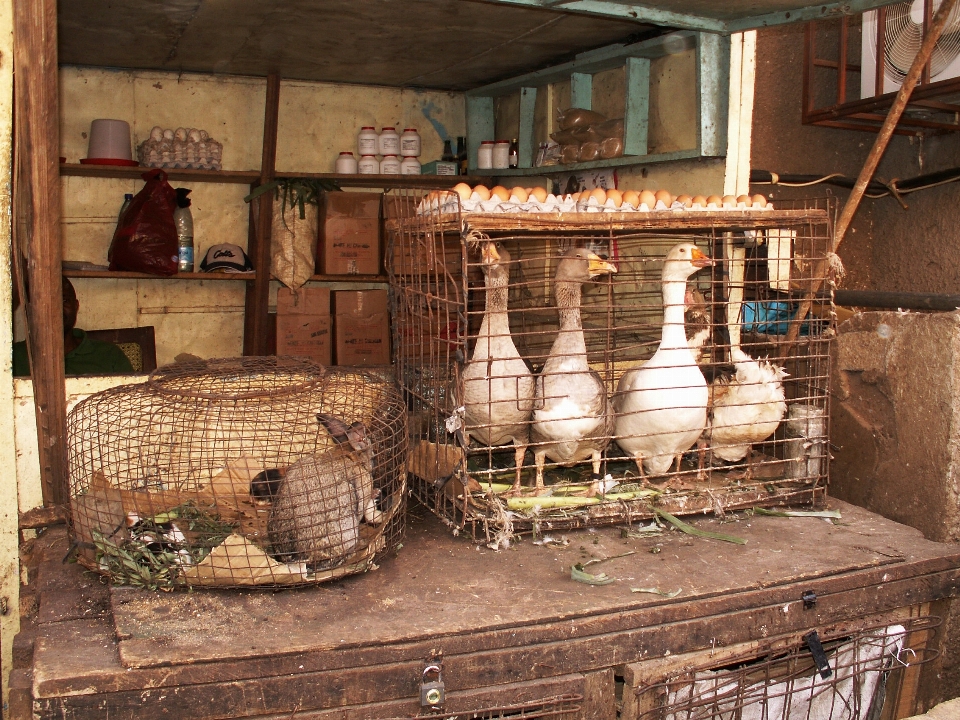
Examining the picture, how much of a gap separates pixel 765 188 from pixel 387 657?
3.91m

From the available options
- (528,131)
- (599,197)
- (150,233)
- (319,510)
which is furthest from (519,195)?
(150,233)

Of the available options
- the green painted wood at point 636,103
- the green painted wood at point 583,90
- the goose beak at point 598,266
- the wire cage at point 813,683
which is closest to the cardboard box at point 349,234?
the green painted wood at point 583,90

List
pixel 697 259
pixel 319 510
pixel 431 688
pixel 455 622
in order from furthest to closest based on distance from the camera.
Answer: pixel 697 259 < pixel 319 510 < pixel 455 622 < pixel 431 688

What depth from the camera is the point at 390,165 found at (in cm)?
714

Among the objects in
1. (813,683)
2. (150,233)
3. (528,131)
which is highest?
(528,131)

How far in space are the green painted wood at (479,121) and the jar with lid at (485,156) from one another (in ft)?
1.26

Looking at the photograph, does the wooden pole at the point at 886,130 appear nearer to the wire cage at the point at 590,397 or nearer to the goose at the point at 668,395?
the wire cage at the point at 590,397

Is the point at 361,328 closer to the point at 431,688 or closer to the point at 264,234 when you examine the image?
the point at 264,234

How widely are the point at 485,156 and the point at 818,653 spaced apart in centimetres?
477

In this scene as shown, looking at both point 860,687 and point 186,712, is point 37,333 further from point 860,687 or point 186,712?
point 860,687

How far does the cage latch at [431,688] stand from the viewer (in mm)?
2525

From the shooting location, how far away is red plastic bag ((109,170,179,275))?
20.2 feet

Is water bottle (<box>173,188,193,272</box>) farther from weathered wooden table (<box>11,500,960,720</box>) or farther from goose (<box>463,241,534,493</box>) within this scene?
goose (<box>463,241,534,493</box>)

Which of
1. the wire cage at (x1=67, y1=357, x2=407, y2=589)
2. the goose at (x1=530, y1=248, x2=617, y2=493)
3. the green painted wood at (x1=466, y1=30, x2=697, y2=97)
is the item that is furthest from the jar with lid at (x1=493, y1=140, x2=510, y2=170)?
the wire cage at (x1=67, y1=357, x2=407, y2=589)
